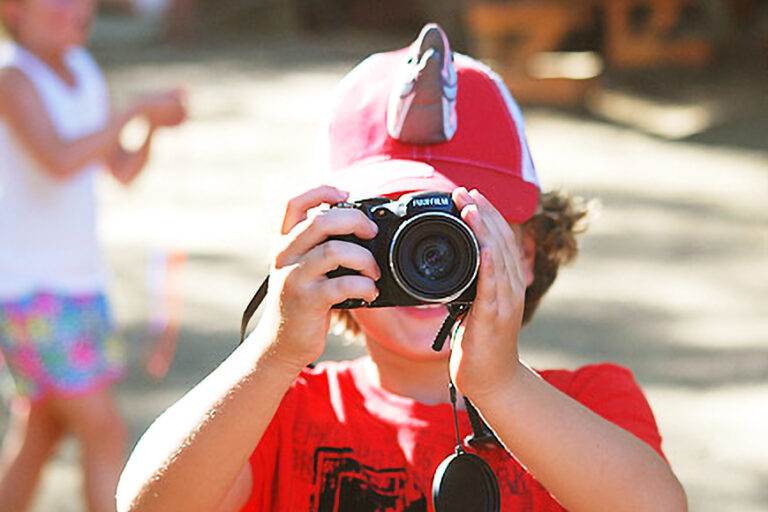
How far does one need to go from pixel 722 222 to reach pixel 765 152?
1.45 meters

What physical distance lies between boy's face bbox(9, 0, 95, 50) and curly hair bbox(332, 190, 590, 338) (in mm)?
1887

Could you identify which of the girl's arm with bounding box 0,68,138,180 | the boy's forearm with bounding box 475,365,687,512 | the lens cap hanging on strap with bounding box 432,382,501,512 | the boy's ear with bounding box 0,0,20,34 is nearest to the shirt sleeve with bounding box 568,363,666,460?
the boy's forearm with bounding box 475,365,687,512

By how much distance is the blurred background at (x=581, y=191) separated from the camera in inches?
173

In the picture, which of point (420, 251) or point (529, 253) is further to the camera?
point (529, 253)

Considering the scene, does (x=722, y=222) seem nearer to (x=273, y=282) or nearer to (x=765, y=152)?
(x=765, y=152)

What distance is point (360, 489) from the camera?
1.82 metres

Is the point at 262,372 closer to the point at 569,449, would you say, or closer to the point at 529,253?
the point at 569,449

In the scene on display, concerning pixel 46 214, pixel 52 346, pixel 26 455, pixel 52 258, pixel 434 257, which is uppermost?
pixel 434 257

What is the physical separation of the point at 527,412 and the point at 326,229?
1.17ft

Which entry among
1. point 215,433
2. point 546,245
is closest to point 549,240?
point 546,245

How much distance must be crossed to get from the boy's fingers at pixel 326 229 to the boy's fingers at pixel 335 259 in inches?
0.5

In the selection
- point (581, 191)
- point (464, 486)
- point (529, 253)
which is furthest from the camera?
point (581, 191)

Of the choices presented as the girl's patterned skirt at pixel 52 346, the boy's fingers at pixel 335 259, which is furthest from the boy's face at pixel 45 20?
the boy's fingers at pixel 335 259

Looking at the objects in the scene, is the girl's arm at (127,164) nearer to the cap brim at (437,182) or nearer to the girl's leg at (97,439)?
the girl's leg at (97,439)
